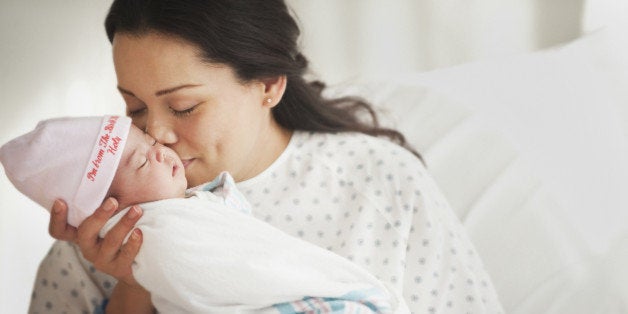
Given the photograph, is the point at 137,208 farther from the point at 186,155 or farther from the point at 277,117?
the point at 277,117

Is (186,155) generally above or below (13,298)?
above

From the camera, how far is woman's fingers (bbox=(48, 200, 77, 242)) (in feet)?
4.59

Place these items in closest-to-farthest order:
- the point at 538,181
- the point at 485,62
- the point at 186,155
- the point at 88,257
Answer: the point at 88,257
the point at 186,155
the point at 538,181
the point at 485,62

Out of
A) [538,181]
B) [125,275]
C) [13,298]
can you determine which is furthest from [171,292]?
[538,181]

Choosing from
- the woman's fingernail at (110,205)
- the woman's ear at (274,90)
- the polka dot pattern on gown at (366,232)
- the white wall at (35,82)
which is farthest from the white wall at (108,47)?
the woman's fingernail at (110,205)

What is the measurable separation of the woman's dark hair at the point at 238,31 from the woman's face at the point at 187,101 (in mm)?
22

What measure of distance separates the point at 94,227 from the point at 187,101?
0.30 m

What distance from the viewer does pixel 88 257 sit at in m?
1.44

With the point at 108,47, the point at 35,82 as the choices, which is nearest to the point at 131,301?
the point at 35,82

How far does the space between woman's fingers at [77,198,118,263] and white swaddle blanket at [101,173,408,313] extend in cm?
2

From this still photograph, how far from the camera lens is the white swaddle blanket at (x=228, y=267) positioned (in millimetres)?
1318

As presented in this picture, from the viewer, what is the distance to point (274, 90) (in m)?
1.74

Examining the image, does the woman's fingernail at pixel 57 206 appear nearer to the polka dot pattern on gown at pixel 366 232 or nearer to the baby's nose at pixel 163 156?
the baby's nose at pixel 163 156

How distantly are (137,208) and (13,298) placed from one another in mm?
948
